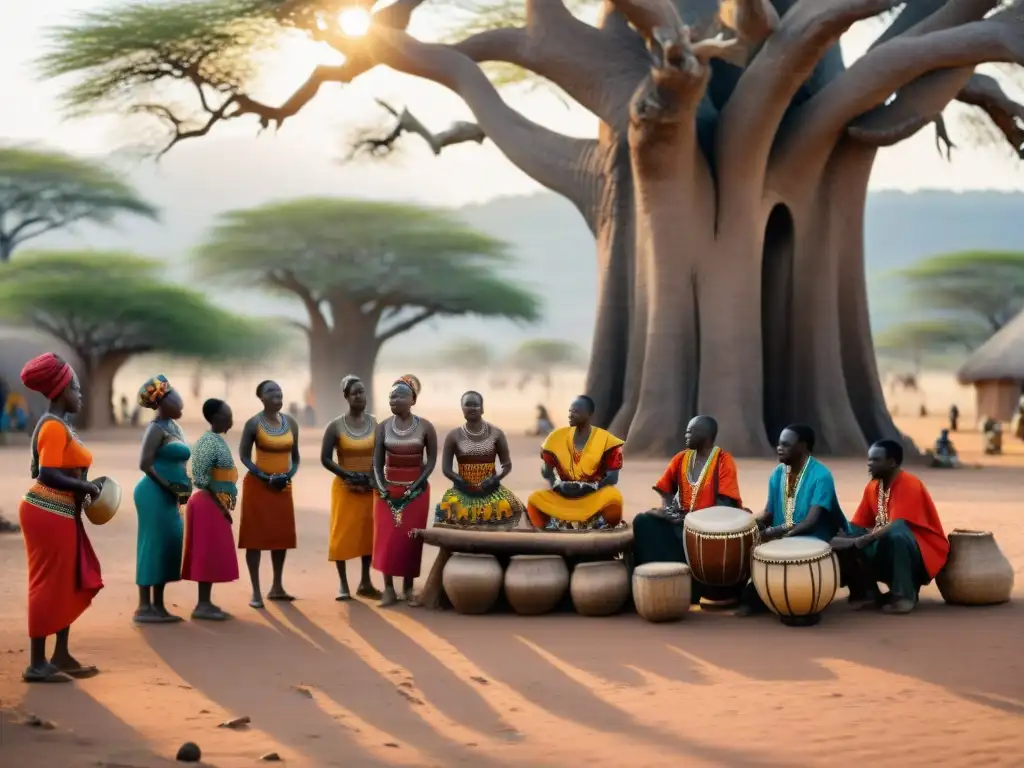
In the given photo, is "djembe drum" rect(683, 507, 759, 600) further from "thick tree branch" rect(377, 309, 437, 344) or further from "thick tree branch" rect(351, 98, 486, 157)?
"thick tree branch" rect(377, 309, 437, 344)

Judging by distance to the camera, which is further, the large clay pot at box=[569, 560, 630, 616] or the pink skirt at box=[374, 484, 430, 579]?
the pink skirt at box=[374, 484, 430, 579]

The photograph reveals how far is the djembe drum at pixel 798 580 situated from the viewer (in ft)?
26.6

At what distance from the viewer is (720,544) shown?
337 inches

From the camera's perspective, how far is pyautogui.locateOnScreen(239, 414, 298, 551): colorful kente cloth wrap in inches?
359

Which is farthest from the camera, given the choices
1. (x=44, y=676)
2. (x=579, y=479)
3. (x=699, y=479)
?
(x=579, y=479)

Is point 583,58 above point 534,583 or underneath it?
above

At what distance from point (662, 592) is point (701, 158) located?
14.5 meters

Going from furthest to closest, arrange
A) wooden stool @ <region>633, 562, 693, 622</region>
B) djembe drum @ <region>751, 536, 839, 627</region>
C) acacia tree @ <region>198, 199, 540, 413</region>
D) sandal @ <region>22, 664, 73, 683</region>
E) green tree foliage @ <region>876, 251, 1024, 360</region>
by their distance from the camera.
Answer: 1. green tree foliage @ <region>876, 251, 1024, 360</region>
2. acacia tree @ <region>198, 199, 540, 413</region>
3. wooden stool @ <region>633, 562, 693, 622</region>
4. djembe drum @ <region>751, 536, 839, 627</region>
5. sandal @ <region>22, 664, 73, 683</region>

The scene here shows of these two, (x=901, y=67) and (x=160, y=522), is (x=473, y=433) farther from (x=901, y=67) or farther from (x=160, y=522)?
(x=901, y=67)

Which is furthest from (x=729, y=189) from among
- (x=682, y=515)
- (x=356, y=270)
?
(x=356, y=270)

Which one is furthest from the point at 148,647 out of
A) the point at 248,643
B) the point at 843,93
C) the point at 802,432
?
the point at 843,93

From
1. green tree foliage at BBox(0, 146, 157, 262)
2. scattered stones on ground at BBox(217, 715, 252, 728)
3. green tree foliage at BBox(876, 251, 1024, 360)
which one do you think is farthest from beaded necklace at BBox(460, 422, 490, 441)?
green tree foliage at BBox(876, 251, 1024, 360)

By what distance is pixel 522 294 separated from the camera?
47.5 meters

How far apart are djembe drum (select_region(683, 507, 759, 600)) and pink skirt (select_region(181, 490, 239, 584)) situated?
2.84m
